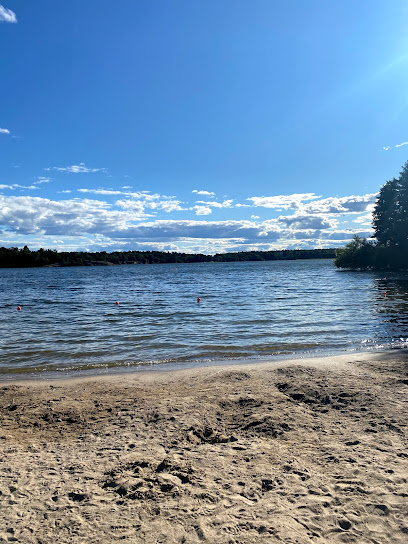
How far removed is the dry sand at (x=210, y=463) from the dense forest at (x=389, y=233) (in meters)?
60.4

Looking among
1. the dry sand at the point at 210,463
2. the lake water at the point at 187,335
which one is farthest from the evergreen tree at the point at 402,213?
the dry sand at the point at 210,463

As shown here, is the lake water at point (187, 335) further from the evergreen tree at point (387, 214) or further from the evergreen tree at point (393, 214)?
the evergreen tree at point (387, 214)

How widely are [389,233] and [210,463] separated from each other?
221ft

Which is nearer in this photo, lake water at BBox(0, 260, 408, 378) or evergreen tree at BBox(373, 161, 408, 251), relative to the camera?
lake water at BBox(0, 260, 408, 378)

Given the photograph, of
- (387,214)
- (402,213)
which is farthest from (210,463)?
(387,214)

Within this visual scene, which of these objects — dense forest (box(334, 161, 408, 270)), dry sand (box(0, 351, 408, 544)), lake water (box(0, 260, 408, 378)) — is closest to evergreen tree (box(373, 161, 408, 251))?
dense forest (box(334, 161, 408, 270))

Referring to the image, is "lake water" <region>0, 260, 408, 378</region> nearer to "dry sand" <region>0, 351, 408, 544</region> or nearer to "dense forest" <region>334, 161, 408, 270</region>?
"dry sand" <region>0, 351, 408, 544</region>

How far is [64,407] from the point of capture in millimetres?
6895

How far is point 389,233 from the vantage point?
209ft

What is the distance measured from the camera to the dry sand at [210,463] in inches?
139

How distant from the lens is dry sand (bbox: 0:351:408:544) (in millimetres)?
3520

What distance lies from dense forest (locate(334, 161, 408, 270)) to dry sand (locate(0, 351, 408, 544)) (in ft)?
198

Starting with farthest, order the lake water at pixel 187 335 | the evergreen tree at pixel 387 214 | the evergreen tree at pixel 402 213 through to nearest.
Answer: the evergreen tree at pixel 387 214 → the evergreen tree at pixel 402 213 → the lake water at pixel 187 335

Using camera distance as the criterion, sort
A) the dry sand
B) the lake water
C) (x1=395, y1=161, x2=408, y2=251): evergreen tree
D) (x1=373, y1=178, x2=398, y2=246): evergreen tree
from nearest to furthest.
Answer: the dry sand, the lake water, (x1=395, y1=161, x2=408, y2=251): evergreen tree, (x1=373, y1=178, x2=398, y2=246): evergreen tree
